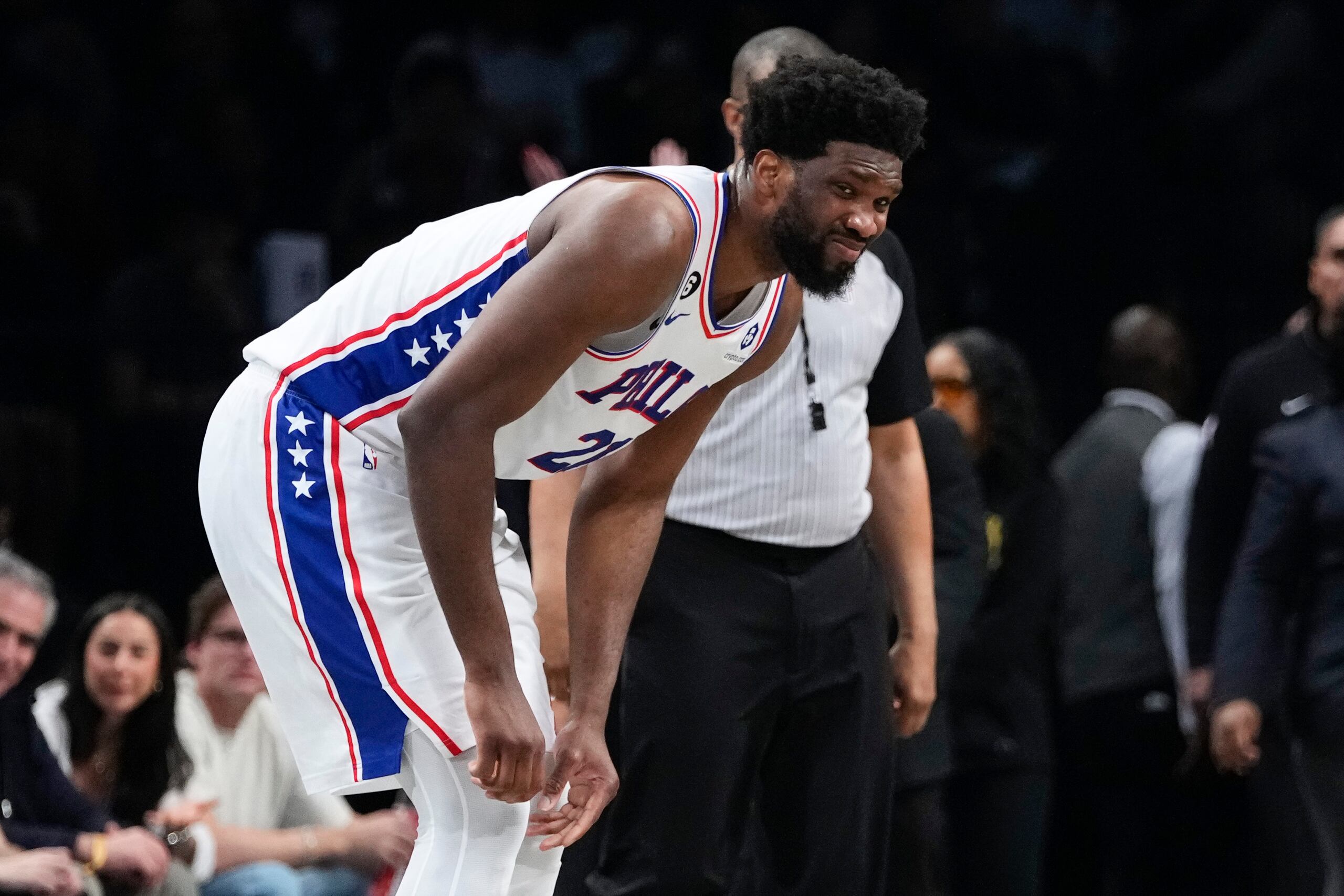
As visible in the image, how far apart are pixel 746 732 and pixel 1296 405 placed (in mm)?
1604

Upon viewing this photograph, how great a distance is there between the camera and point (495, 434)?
7.54ft

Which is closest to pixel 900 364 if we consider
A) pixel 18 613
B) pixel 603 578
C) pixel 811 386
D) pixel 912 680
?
pixel 811 386

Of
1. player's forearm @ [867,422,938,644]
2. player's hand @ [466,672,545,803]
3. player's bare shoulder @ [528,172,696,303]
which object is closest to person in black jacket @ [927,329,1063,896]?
player's forearm @ [867,422,938,644]

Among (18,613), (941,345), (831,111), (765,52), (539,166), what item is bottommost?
(18,613)

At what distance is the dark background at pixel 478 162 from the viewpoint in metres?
5.22

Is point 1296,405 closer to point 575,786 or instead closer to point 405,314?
point 575,786

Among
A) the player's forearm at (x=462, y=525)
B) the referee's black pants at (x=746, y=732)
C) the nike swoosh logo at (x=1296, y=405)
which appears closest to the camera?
the player's forearm at (x=462, y=525)

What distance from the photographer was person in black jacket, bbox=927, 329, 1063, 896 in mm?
4625

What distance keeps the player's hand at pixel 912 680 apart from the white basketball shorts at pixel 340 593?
1127 millimetres

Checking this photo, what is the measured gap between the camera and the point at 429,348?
2467mm

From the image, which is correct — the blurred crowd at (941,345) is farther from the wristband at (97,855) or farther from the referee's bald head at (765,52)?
the referee's bald head at (765,52)

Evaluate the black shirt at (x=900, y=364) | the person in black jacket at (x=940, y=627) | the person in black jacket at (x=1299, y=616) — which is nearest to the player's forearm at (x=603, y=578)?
the black shirt at (x=900, y=364)

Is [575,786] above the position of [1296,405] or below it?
below

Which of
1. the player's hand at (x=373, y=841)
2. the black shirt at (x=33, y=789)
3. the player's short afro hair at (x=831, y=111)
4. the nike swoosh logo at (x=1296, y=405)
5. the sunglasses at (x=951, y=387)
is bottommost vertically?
the player's hand at (x=373, y=841)
